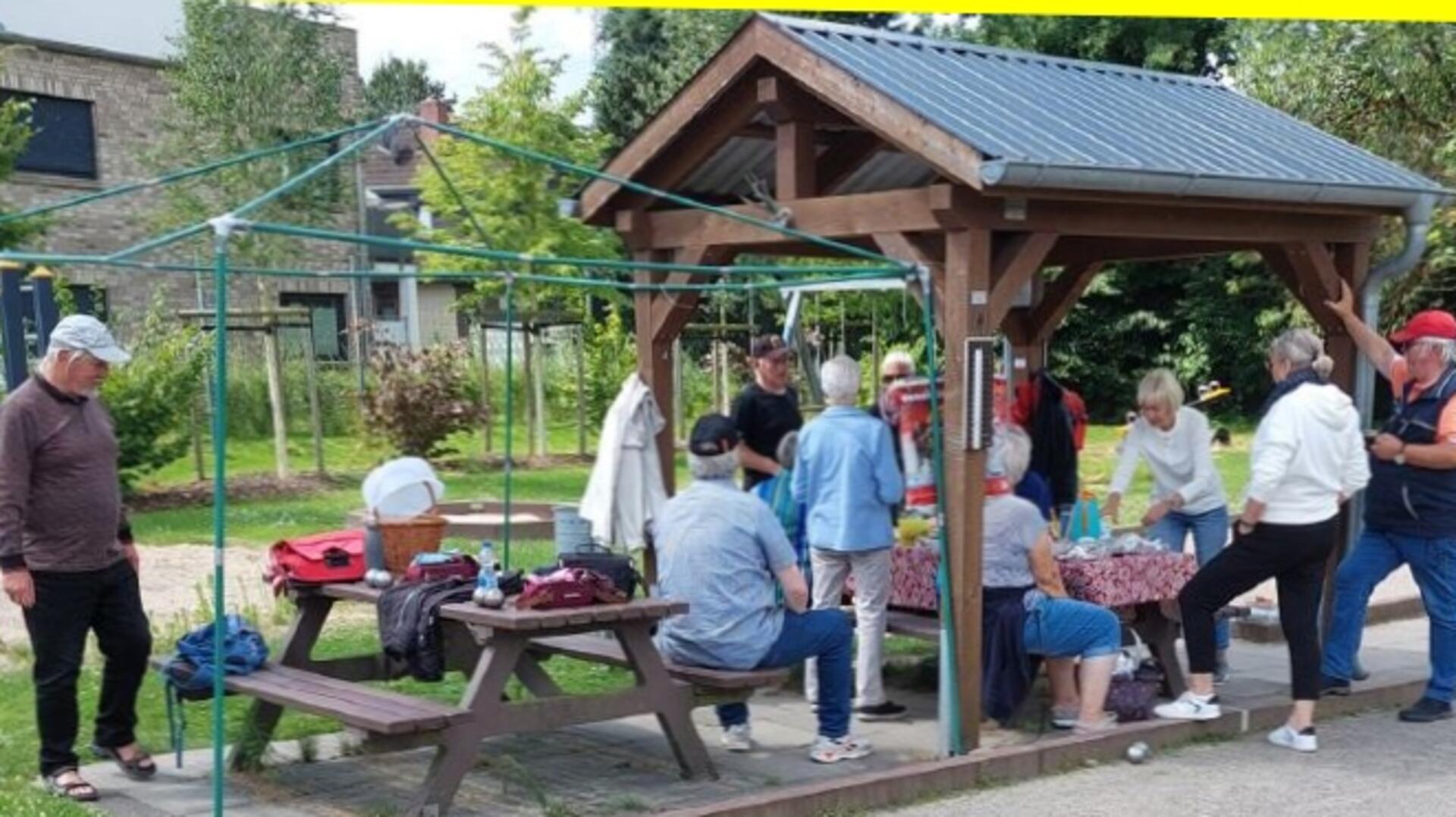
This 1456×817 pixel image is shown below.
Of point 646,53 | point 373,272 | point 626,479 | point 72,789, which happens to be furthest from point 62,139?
point 72,789

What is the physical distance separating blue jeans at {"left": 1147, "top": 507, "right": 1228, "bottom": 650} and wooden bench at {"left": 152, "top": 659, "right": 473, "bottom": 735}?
3.91 m

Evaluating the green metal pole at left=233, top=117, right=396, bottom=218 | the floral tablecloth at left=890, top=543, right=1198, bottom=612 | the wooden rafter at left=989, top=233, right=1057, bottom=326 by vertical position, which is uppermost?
the green metal pole at left=233, top=117, right=396, bottom=218

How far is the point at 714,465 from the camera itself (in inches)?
234

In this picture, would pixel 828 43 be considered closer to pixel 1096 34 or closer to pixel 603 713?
pixel 603 713

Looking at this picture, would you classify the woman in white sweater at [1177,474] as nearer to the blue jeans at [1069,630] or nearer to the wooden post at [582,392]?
the blue jeans at [1069,630]

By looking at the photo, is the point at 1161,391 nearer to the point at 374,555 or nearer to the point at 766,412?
the point at 766,412

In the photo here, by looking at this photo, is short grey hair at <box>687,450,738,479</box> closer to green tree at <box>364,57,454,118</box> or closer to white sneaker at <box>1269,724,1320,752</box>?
white sneaker at <box>1269,724,1320,752</box>

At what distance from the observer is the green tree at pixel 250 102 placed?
20.8 metres

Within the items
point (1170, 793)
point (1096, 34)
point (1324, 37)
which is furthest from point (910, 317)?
point (1170, 793)

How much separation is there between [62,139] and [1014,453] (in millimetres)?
22225

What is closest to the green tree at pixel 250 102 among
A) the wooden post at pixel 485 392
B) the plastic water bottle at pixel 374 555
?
the wooden post at pixel 485 392

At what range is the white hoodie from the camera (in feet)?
21.3

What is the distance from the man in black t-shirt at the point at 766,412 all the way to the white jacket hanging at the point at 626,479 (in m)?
0.59

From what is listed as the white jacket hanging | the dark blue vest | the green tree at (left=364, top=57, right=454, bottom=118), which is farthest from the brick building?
the green tree at (left=364, top=57, right=454, bottom=118)
